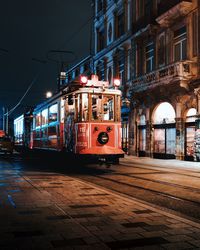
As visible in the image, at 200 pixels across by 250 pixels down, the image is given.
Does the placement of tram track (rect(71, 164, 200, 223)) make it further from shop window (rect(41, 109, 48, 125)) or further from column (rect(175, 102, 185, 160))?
column (rect(175, 102, 185, 160))

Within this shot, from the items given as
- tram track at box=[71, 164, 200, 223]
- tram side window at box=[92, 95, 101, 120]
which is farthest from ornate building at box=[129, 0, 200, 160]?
tram track at box=[71, 164, 200, 223]

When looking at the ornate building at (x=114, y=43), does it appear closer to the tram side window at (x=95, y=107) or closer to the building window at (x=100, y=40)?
the building window at (x=100, y=40)

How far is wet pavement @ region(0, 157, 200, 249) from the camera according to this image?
188 inches

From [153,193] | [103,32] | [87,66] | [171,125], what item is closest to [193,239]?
[153,193]

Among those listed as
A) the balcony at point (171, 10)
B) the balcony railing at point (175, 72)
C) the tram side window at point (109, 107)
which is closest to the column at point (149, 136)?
the balcony railing at point (175, 72)

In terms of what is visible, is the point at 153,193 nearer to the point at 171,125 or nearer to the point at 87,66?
the point at 171,125

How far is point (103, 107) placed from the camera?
49.8ft

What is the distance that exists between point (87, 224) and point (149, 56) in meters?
25.0

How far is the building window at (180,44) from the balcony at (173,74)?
4.84 feet

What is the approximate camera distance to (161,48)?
2725 centimetres

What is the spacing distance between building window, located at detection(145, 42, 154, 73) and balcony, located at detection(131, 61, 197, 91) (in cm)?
267

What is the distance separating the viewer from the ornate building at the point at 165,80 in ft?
75.9

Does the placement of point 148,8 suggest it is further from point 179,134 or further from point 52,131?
point 52,131

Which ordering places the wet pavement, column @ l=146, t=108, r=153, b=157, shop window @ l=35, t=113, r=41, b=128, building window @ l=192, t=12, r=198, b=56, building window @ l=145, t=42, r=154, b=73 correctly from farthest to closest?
building window @ l=145, t=42, r=154, b=73 → column @ l=146, t=108, r=153, b=157 → building window @ l=192, t=12, r=198, b=56 → shop window @ l=35, t=113, r=41, b=128 → the wet pavement
